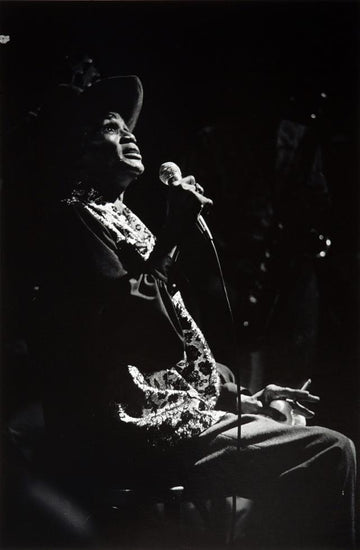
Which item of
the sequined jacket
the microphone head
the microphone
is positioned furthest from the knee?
the microphone head

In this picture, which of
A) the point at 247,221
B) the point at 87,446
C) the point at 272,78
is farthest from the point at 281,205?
the point at 87,446

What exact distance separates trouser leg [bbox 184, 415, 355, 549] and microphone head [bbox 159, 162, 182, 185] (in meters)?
0.84

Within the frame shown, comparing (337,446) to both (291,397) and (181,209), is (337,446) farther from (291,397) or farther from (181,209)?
(181,209)

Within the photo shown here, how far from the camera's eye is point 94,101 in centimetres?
Result: 235

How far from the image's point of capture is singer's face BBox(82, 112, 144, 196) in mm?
2295

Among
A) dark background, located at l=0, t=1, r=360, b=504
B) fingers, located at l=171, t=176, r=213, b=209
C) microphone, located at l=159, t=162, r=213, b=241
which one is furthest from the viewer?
dark background, located at l=0, t=1, r=360, b=504

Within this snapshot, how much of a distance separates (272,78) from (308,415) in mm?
1274

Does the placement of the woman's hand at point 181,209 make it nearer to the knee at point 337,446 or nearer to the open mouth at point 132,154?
the open mouth at point 132,154

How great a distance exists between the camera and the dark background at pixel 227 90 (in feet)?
8.07

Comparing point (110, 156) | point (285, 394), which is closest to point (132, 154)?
point (110, 156)

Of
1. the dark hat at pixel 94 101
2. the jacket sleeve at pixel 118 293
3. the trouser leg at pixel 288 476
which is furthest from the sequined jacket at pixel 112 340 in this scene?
the dark hat at pixel 94 101

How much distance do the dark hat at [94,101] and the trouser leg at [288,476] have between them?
3.79 feet

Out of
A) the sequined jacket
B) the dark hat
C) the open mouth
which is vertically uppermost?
the dark hat

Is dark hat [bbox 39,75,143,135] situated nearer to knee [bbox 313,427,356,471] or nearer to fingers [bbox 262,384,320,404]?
fingers [bbox 262,384,320,404]
